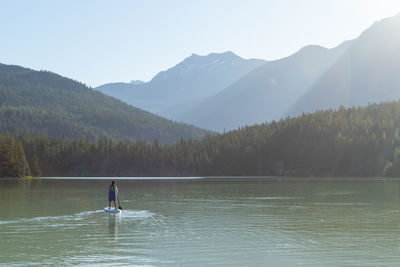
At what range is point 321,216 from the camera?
52.0 m

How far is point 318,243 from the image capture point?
34.9m

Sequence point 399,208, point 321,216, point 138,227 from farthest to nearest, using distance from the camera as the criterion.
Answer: point 399,208 → point 321,216 → point 138,227

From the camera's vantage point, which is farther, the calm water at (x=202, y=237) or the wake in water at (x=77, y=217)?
the wake in water at (x=77, y=217)

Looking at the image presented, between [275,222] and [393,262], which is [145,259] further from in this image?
[275,222]

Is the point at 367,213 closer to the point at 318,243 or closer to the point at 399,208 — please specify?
the point at 399,208

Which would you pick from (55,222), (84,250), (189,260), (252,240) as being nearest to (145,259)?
(189,260)

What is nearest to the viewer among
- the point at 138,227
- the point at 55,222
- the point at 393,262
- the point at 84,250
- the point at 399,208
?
the point at 393,262

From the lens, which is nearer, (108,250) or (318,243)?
(108,250)

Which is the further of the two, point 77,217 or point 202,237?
point 77,217

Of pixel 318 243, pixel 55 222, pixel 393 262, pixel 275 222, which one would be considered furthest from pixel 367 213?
pixel 55 222

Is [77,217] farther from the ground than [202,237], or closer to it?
farther from the ground

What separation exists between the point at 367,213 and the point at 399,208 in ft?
25.9

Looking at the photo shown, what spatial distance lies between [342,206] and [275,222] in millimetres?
20280

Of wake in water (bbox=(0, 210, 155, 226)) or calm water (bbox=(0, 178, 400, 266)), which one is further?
wake in water (bbox=(0, 210, 155, 226))
